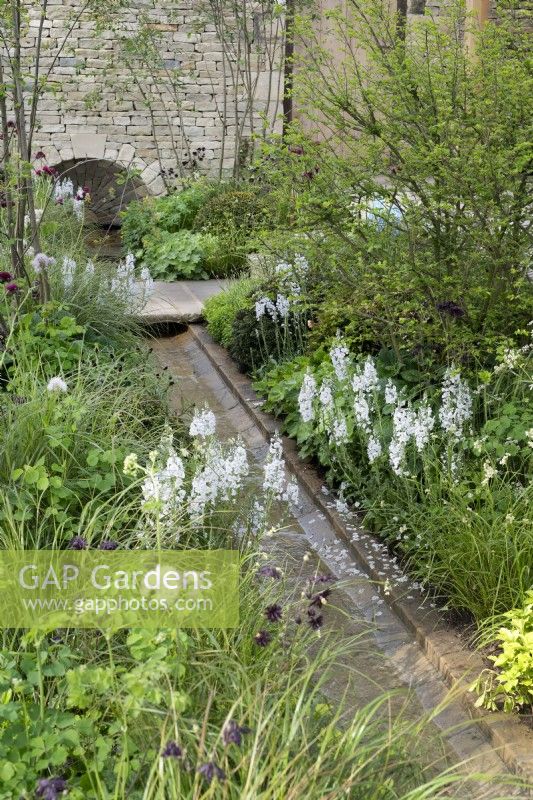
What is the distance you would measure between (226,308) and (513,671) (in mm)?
5105

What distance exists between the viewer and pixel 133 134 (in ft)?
42.5

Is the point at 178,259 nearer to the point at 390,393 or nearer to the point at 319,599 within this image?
the point at 390,393

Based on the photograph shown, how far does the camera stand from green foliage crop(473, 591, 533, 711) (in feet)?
10.9

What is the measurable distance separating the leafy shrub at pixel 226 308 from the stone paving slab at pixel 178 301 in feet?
1.43

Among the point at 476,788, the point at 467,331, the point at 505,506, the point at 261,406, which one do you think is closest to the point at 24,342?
the point at 261,406

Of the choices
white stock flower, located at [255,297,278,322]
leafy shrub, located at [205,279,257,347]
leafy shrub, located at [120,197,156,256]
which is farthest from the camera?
leafy shrub, located at [120,197,156,256]

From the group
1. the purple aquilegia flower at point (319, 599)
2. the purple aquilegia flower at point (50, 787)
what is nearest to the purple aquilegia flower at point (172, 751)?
the purple aquilegia flower at point (50, 787)

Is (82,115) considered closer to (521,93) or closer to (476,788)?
(521,93)

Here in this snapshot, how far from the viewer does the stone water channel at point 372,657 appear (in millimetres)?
3180

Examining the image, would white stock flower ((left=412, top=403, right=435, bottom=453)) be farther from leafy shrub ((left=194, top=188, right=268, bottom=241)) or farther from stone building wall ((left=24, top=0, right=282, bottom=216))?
stone building wall ((left=24, top=0, right=282, bottom=216))

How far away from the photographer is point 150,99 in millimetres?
12812

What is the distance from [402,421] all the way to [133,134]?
941 centimetres

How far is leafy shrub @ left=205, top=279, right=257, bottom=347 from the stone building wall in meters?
4.70

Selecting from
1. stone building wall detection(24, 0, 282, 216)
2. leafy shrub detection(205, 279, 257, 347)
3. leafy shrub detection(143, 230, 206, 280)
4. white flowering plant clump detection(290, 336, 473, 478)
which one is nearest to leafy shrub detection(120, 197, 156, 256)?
leafy shrub detection(143, 230, 206, 280)
